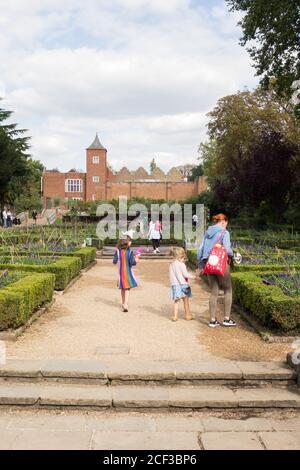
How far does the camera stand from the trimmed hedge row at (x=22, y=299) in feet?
22.4

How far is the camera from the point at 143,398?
4.80 meters

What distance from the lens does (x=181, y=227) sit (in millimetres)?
31203

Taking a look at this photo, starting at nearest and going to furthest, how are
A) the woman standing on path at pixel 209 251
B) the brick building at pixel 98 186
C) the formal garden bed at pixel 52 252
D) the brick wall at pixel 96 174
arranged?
the woman standing on path at pixel 209 251
the formal garden bed at pixel 52 252
the brick building at pixel 98 186
the brick wall at pixel 96 174

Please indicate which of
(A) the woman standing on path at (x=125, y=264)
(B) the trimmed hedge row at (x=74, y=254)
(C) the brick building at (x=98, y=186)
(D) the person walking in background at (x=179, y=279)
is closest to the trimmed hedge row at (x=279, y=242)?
(B) the trimmed hedge row at (x=74, y=254)

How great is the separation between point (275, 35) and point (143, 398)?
1676 cm

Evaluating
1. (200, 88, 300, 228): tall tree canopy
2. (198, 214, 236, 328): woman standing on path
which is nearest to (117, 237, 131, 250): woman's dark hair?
(198, 214, 236, 328): woman standing on path

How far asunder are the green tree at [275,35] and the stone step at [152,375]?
48.9 feet

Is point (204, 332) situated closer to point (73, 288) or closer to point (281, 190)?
point (73, 288)

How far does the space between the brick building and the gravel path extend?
6190cm

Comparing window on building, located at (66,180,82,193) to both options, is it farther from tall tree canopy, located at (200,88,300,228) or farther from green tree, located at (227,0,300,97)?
green tree, located at (227,0,300,97)

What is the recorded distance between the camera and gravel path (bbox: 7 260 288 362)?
241 inches

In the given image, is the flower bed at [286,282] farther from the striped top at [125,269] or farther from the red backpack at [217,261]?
the striped top at [125,269]

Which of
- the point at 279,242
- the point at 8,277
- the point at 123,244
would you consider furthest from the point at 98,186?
the point at 123,244

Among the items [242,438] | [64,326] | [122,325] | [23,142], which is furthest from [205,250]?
[23,142]
